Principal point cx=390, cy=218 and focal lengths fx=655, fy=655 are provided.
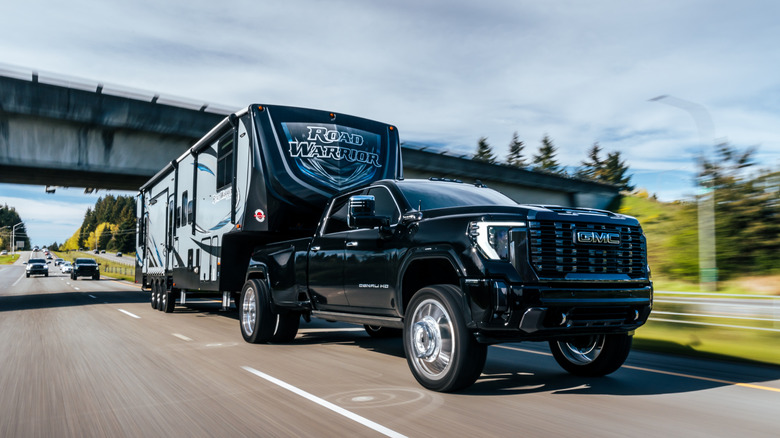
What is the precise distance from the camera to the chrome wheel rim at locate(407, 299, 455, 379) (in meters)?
6.03

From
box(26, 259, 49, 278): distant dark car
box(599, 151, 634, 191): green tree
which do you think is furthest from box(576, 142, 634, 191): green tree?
box(26, 259, 49, 278): distant dark car

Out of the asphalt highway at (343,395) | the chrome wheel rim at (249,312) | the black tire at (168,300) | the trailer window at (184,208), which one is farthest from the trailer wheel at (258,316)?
the black tire at (168,300)

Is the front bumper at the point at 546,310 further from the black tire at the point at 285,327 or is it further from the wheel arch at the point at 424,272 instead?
the black tire at the point at 285,327

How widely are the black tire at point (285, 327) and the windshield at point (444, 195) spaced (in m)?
Answer: 3.31

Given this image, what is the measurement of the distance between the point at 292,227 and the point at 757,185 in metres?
21.5

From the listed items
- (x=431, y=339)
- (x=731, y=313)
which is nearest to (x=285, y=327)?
(x=431, y=339)

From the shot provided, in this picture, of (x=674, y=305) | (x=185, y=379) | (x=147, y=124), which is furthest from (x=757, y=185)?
(x=185, y=379)

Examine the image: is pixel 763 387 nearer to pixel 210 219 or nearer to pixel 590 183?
pixel 210 219

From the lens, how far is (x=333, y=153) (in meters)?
10.6

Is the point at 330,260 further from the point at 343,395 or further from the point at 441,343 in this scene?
the point at 441,343

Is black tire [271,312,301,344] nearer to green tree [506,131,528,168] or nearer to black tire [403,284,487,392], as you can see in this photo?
black tire [403,284,487,392]

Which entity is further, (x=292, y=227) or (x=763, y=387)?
(x=292, y=227)

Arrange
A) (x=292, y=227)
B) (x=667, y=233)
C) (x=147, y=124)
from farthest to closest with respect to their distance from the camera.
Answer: (x=667, y=233)
(x=147, y=124)
(x=292, y=227)

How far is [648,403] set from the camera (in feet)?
18.9
